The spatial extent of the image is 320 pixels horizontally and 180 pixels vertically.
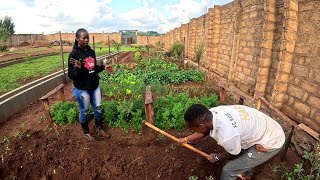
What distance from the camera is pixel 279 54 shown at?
164 inches

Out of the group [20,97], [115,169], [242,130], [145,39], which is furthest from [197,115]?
[145,39]

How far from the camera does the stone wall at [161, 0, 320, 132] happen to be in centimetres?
343

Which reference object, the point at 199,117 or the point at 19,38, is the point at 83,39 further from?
the point at 19,38

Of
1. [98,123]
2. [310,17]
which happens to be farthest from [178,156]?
[310,17]

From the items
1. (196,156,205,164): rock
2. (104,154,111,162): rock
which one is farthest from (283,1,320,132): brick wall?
(104,154,111,162): rock

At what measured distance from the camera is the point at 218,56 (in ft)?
26.8

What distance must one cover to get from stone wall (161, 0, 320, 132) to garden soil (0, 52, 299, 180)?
0.91 metres

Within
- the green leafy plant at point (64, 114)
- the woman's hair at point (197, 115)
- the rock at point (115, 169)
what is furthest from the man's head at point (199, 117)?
the green leafy plant at point (64, 114)

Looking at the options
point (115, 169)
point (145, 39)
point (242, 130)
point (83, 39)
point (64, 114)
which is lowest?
point (115, 169)

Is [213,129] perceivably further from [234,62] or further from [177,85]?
[177,85]

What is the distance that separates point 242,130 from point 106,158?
77.9 inches

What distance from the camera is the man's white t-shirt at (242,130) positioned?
2.33 meters

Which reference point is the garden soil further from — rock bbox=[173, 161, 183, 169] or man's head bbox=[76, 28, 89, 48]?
man's head bbox=[76, 28, 89, 48]

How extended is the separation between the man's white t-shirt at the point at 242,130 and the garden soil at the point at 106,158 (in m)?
0.79
